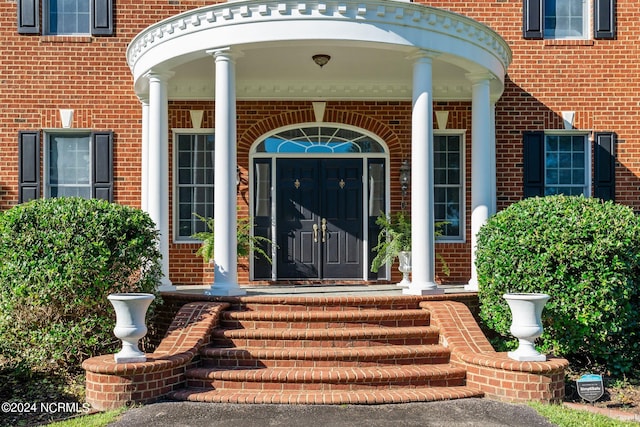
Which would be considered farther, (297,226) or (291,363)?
(297,226)

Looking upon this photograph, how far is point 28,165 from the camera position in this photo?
34.0 ft

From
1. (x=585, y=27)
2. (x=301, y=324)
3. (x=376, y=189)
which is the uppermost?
(x=585, y=27)

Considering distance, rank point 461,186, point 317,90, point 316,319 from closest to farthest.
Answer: point 316,319, point 317,90, point 461,186

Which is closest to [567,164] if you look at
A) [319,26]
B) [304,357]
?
[319,26]

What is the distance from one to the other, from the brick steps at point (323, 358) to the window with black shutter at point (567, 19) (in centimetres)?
598

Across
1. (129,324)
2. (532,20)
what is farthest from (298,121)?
(129,324)

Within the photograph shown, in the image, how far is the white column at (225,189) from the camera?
7.57 m

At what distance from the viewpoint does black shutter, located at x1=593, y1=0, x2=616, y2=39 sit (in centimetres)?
1068

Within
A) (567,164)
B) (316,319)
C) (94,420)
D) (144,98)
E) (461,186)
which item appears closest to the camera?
(94,420)

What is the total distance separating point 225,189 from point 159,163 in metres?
1.60

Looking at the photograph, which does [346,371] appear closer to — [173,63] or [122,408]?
[122,408]

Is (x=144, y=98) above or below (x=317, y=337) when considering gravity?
above

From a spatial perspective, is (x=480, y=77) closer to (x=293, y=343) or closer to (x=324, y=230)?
(x=324, y=230)

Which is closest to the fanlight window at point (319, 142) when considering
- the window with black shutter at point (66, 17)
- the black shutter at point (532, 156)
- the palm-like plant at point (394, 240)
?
the palm-like plant at point (394, 240)
